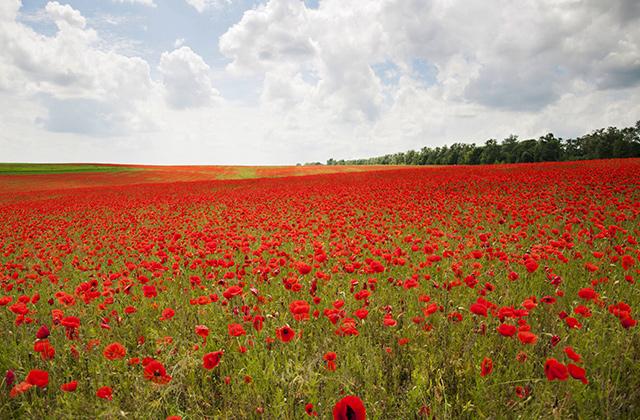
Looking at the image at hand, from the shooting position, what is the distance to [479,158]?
67625 mm

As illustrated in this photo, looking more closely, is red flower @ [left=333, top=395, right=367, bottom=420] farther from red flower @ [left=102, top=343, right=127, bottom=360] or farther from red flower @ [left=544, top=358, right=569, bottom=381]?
red flower @ [left=102, top=343, right=127, bottom=360]

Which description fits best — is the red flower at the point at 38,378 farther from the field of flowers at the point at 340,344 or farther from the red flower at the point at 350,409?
the red flower at the point at 350,409

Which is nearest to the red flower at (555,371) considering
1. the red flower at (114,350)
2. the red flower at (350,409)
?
the red flower at (350,409)

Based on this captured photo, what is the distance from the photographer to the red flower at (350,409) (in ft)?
4.30

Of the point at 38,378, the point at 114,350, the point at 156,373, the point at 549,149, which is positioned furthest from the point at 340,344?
the point at 549,149

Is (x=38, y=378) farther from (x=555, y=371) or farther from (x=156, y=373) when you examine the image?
(x=555, y=371)

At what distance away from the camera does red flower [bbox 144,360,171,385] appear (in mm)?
2047

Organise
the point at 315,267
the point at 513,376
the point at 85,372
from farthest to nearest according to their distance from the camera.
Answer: the point at 315,267 → the point at 85,372 → the point at 513,376

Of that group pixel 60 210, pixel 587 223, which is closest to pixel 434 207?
pixel 587 223

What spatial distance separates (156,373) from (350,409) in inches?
53.1

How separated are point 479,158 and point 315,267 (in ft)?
231

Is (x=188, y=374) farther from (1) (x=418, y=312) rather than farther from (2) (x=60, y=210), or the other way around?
(2) (x=60, y=210)

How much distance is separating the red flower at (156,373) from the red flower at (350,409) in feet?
4.02

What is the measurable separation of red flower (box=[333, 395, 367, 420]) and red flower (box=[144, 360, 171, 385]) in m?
1.23
